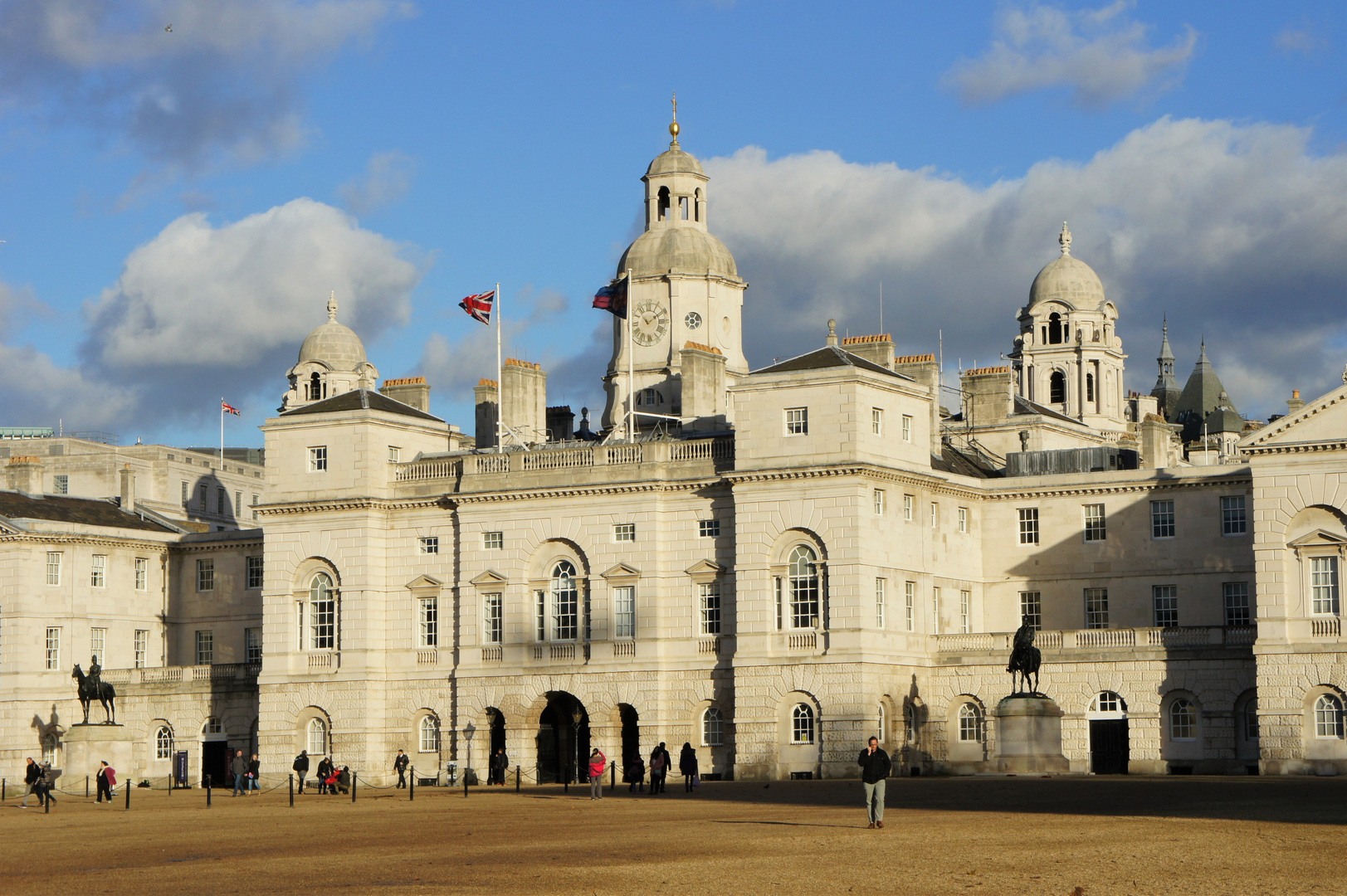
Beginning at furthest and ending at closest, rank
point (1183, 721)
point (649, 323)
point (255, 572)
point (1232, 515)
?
1. point (649, 323)
2. point (255, 572)
3. point (1232, 515)
4. point (1183, 721)

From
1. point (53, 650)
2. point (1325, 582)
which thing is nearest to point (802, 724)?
point (1325, 582)

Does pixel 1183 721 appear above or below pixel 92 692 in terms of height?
below

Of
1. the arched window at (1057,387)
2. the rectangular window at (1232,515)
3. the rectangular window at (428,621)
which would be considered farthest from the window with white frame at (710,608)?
the arched window at (1057,387)

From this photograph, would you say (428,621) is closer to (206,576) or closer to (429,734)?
(429,734)

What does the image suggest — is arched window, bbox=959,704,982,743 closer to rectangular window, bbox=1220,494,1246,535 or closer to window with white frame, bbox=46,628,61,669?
rectangular window, bbox=1220,494,1246,535

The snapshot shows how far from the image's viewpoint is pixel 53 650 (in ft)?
276

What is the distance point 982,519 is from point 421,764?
21.0 m

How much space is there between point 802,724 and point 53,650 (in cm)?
3136

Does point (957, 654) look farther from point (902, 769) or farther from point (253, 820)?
point (253, 820)

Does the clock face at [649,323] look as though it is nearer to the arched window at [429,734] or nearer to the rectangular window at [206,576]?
the arched window at [429,734]

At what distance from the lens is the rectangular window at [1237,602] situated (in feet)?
236

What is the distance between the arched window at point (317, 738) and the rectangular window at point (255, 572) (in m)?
10.9

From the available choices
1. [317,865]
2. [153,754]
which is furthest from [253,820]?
[153,754]

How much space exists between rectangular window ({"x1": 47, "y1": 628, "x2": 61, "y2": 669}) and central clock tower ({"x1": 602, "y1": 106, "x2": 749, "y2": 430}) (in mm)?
22823
